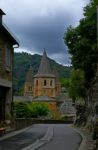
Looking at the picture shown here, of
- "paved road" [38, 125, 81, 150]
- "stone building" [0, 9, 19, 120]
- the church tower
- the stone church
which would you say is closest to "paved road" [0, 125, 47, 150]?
"paved road" [38, 125, 81, 150]

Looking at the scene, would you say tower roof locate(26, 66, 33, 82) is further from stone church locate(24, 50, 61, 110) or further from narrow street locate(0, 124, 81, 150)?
narrow street locate(0, 124, 81, 150)

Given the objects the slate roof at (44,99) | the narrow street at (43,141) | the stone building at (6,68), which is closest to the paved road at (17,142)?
the narrow street at (43,141)

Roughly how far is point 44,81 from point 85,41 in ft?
450

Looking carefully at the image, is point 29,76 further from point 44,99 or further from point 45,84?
point 44,99

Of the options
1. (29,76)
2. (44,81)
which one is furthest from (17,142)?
(29,76)

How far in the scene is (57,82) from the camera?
621 feet

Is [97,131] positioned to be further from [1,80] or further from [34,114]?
[34,114]

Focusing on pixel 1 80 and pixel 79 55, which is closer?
pixel 1 80

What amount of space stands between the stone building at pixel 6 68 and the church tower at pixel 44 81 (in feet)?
443

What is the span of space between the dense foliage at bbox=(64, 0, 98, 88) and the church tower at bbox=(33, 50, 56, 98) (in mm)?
130940


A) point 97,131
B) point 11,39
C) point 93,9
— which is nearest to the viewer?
point 97,131

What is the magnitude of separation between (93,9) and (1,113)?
11104 millimetres

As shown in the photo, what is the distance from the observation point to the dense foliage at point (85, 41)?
3766cm

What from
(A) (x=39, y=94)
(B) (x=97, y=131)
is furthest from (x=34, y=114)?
(B) (x=97, y=131)
